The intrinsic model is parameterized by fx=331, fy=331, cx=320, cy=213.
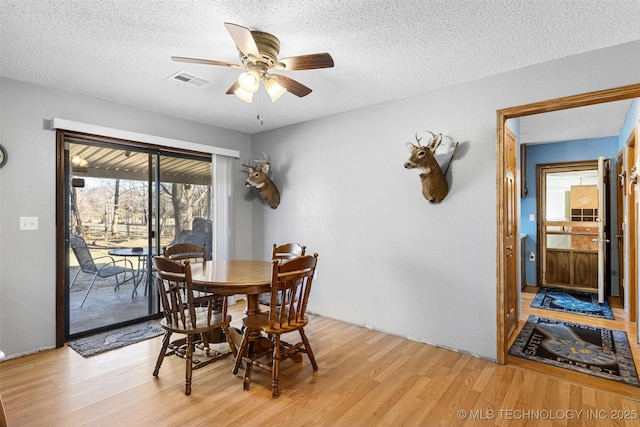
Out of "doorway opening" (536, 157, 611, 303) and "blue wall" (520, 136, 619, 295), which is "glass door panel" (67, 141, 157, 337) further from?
"doorway opening" (536, 157, 611, 303)

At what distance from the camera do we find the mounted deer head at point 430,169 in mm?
2885

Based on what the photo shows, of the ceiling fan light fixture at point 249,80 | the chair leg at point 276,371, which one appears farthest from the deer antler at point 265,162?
the chair leg at point 276,371

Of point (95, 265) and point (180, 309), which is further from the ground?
point (95, 265)

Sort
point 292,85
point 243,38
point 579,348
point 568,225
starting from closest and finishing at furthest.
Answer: point 243,38, point 292,85, point 579,348, point 568,225

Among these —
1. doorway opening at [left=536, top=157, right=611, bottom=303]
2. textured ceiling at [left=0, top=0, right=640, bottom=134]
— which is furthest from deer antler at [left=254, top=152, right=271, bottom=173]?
doorway opening at [left=536, top=157, right=611, bottom=303]

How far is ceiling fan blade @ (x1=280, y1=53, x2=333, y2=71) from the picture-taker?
79.4 inches

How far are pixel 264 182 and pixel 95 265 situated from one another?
6.82 feet

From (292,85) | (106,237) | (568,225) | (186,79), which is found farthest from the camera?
(568,225)

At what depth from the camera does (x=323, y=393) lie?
2.33 metres

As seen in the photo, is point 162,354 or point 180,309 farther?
point 162,354

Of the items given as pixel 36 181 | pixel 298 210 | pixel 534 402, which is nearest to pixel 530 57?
pixel 534 402

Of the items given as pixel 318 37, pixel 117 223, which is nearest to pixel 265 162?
pixel 117 223

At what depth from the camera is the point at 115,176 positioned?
364 cm

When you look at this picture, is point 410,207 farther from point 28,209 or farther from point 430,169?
point 28,209
